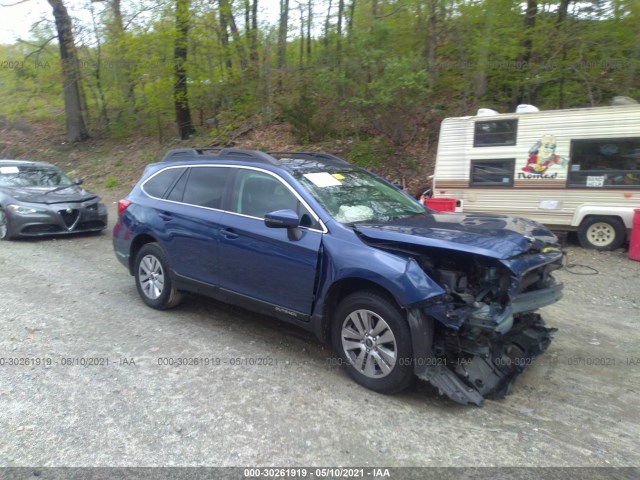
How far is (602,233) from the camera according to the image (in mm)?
9820

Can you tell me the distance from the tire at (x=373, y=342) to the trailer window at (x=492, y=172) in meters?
8.04

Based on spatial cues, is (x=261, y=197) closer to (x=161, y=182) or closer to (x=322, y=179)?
(x=322, y=179)

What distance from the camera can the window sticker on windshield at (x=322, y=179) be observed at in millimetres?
4761

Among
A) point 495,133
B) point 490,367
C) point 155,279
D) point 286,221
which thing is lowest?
point 490,367

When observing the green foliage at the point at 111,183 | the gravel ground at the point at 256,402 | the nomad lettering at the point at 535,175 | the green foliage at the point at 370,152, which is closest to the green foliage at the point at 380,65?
the green foliage at the point at 370,152

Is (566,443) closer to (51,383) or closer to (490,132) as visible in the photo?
(51,383)

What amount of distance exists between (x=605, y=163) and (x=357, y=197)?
723 cm

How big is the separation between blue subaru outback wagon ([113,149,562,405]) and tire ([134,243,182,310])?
0.16ft

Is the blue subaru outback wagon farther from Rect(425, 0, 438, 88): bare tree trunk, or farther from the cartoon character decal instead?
Rect(425, 0, 438, 88): bare tree trunk

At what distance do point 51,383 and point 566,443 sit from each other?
152 inches

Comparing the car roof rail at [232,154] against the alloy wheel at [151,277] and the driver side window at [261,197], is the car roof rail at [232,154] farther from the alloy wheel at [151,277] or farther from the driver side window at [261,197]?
the alloy wheel at [151,277]

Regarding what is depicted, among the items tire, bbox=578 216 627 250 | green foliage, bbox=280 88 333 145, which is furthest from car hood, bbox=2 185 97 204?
tire, bbox=578 216 627 250

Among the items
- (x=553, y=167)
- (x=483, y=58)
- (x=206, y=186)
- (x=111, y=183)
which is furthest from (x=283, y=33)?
(x=206, y=186)

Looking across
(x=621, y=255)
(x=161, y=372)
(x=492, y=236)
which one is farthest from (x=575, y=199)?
(x=161, y=372)
